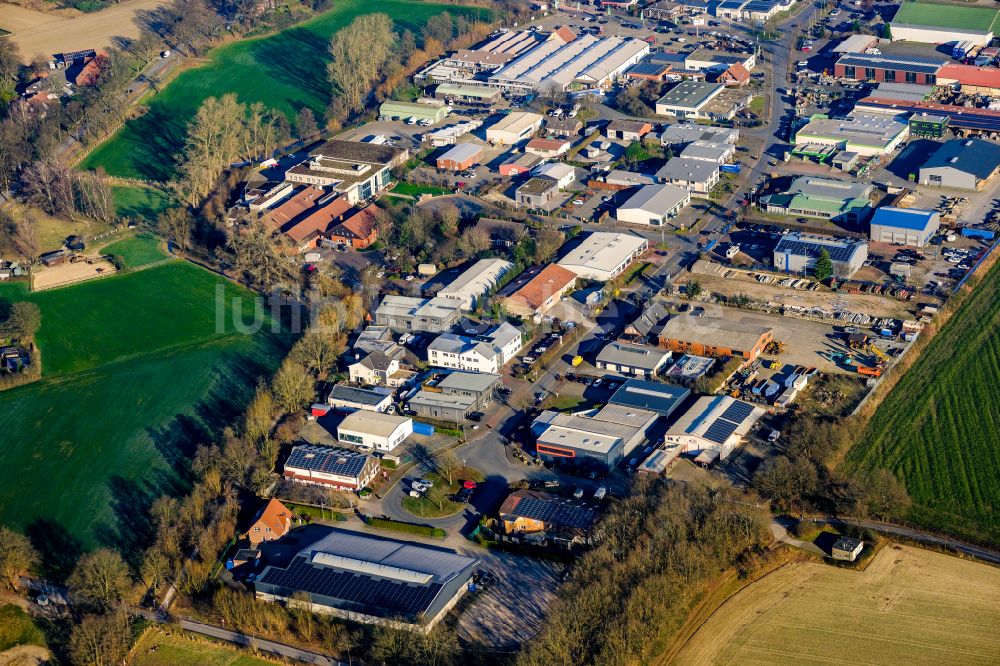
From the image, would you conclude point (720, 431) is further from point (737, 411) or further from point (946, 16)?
point (946, 16)

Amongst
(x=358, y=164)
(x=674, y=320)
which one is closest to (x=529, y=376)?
(x=674, y=320)

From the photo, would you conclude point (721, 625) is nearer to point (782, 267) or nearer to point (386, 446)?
point (386, 446)

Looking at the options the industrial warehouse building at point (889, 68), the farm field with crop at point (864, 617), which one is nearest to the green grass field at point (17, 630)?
the farm field with crop at point (864, 617)

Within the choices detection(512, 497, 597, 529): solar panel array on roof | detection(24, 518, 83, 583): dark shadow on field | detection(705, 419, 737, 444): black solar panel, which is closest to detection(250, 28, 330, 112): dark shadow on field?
detection(24, 518, 83, 583): dark shadow on field

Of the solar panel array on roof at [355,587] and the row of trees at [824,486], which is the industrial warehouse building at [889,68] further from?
the solar panel array on roof at [355,587]

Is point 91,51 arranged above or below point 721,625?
above

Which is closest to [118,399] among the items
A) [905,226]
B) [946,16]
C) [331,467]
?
[331,467]

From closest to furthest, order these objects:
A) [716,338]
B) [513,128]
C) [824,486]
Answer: [824,486], [716,338], [513,128]
